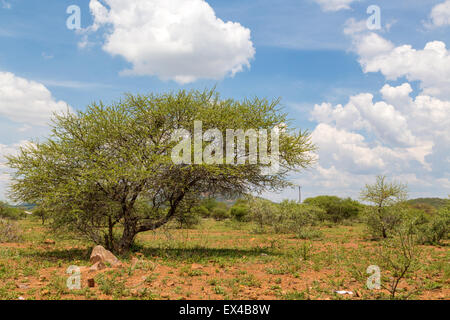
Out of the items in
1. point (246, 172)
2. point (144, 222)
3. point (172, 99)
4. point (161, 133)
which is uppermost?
point (172, 99)

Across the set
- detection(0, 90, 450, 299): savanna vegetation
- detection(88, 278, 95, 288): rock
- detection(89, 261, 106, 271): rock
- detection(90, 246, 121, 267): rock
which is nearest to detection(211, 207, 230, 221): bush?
detection(0, 90, 450, 299): savanna vegetation

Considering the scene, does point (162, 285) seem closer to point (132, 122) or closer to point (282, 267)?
point (282, 267)

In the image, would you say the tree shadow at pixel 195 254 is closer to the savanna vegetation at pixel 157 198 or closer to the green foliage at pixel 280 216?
the savanna vegetation at pixel 157 198

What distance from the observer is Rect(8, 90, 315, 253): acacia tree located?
1405 centimetres

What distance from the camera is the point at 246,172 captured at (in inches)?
595

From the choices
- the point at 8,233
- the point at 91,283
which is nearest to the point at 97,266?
the point at 91,283

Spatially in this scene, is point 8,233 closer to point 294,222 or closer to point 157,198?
point 157,198

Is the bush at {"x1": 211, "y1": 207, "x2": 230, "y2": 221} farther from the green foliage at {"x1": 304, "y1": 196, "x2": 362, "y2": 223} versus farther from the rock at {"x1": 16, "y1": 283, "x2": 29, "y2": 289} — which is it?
the rock at {"x1": 16, "y1": 283, "x2": 29, "y2": 289}

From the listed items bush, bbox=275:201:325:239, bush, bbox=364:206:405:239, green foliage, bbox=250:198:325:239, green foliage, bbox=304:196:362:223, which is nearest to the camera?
bush, bbox=364:206:405:239

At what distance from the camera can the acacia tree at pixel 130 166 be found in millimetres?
14047

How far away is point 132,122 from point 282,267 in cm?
880

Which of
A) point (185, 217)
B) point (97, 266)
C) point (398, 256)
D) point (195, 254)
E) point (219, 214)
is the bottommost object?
point (219, 214)

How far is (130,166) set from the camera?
13641mm
